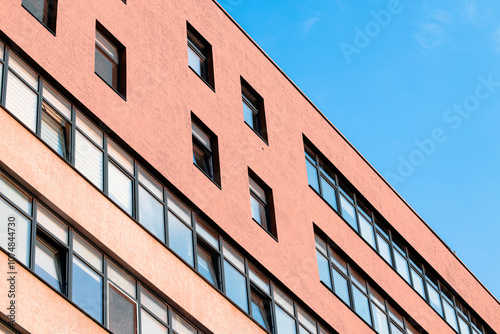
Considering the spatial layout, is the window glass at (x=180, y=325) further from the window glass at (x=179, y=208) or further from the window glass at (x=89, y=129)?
the window glass at (x=89, y=129)

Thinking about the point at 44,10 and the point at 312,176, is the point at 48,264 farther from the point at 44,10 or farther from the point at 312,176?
the point at 312,176

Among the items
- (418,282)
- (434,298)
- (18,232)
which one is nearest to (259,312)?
(18,232)

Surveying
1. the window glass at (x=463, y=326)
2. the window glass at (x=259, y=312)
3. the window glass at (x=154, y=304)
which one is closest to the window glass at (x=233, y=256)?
the window glass at (x=259, y=312)

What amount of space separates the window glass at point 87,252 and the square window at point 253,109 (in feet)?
28.1

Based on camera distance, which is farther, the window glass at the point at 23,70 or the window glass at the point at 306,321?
the window glass at the point at 306,321

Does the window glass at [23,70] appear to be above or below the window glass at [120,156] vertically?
above

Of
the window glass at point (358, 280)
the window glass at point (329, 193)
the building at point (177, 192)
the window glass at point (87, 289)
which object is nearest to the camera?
the window glass at point (87, 289)

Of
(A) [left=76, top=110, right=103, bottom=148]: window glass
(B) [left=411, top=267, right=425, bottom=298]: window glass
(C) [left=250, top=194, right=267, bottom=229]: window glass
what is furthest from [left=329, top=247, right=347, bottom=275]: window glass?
(A) [left=76, top=110, right=103, bottom=148]: window glass

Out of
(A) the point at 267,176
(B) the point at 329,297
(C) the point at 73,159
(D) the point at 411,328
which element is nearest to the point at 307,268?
(B) the point at 329,297

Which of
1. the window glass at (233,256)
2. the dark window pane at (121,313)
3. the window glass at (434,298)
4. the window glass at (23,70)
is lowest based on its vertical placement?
the dark window pane at (121,313)

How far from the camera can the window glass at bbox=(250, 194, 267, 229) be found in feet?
79.3

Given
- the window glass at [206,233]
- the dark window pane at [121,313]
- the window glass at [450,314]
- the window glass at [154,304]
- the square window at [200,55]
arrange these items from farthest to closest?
the window glass at [450,314] → the square window at [200,55] → the window glass at [206,233] → the window glass at [154,304] → the dark window pane at [121,313]

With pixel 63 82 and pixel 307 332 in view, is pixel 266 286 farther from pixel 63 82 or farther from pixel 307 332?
pixel 63 82

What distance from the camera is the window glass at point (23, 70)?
18.8 m
